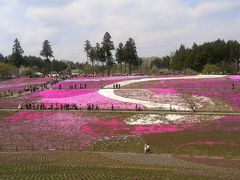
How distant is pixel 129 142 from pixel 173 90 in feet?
104

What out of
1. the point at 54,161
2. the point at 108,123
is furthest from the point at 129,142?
the point at 54,161

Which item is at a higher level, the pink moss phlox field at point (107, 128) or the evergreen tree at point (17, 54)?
the evergreen tree at point (17, 54)

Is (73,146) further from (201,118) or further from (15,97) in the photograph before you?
(15,97)

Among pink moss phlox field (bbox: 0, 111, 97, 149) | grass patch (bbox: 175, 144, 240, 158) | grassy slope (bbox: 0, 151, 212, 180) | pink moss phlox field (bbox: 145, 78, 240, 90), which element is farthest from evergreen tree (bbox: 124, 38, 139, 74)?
grassy slope (bbox: 0, 151, 212, 180)

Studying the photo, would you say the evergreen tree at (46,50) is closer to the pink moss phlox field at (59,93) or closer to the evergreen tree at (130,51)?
the evergreen tree at (130,51)

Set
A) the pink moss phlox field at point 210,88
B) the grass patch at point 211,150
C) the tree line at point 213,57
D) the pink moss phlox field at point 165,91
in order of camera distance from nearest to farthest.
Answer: the grass patch at point 211,150, the pink moss phlox field at point 210,88, the pink moss phlox field at point 165,91, the tree line at point 213,57

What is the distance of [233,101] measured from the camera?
199 feet

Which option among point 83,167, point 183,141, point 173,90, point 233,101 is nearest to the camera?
point 83,167

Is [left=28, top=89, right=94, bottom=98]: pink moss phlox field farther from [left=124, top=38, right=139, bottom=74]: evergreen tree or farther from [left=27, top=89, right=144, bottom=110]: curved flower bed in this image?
[left=124, top=38, right=139, bottom=74]: evergreen tree

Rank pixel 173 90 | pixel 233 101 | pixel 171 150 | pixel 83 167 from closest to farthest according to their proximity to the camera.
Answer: pixel 83 167 → pixel 171 150 → pixel 233 101 → pixel 173 90

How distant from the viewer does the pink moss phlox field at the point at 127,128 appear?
46.1 m

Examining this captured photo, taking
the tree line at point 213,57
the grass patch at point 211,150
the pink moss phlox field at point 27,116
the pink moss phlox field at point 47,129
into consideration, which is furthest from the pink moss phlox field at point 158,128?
the tree line at point 213,57

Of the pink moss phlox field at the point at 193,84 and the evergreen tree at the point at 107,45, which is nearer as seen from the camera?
the pink moss phlox field at the point at 193,84

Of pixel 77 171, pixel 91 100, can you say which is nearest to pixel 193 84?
pixel 91 100
